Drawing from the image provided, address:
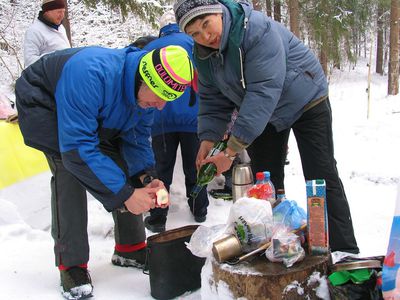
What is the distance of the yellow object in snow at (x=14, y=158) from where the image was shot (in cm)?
364

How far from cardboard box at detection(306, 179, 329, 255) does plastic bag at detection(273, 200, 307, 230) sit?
0.48 ft

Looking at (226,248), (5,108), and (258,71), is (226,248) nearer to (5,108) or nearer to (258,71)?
(258,71)

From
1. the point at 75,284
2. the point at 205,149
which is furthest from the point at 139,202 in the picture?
the point at 75,284

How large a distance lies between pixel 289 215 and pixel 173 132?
161cm

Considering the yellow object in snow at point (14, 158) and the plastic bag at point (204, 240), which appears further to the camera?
the yellow object in snow at point (14, 158)

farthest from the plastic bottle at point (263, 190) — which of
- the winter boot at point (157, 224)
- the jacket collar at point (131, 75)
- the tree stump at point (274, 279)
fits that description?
the winter boot at point (157, 224)

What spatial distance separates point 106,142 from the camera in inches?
106

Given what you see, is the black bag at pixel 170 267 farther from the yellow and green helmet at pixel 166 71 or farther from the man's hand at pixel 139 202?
the yellow and green helmet at pixel 166 71

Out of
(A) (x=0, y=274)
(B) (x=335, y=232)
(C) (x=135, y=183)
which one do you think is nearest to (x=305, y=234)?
(B) (x=335, y=232)

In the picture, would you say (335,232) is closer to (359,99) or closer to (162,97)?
(162,97)

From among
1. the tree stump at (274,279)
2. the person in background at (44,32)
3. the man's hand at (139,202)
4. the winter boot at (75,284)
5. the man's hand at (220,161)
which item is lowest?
the winter boot at (75,284)

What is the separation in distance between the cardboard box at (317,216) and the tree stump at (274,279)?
0.21ft

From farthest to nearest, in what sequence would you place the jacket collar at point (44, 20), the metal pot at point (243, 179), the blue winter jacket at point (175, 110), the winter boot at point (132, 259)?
1. the jacket collar at point (44, 20)
2. the blue winter jacket at point (175, 110)
3. the winter boot at point (132, 259)
4. the metal pot at point (243, 179)

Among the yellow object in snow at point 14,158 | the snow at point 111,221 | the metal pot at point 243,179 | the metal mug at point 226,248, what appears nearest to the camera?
the metal mug at point 226,248
